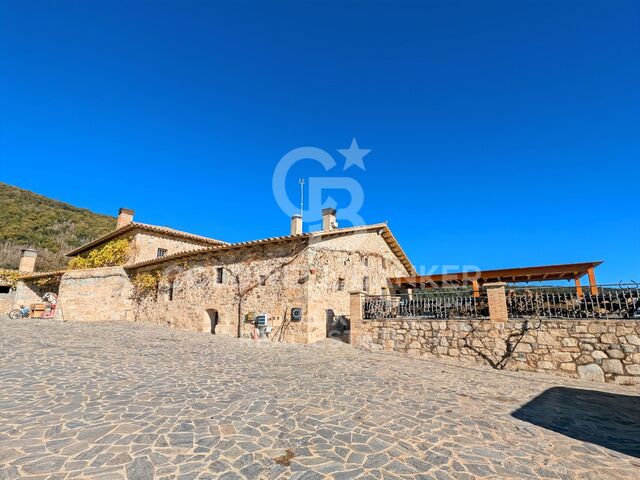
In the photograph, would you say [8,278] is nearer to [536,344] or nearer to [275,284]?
[275,284]

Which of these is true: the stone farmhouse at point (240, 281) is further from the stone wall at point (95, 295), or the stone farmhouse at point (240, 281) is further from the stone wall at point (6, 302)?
the stone wall at point (6, 302)

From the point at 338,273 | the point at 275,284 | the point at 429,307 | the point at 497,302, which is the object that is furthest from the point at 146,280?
the point at 497,302

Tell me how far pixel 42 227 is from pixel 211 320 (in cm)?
3975

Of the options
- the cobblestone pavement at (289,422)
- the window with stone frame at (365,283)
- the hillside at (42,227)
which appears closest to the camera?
the cobblestone pavement at (289,422)

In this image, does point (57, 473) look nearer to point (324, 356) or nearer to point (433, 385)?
point (433, 385)

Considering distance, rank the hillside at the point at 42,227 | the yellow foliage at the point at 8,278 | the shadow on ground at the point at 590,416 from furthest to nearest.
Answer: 1. the hillside at the point at 42,227
2. the yellow foliage at the point at 8,278
3. the shadow on ground at the point at 590,416

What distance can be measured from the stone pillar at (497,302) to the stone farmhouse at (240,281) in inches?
245

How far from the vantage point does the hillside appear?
34156 millimetres

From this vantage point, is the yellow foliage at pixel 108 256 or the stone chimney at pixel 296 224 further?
the yellow foliage at pixel 108 256

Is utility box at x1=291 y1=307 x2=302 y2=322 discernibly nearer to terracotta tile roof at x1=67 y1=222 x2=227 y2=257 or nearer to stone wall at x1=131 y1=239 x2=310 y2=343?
stone wall at x1=131 y1=239 x2=310 y2=343

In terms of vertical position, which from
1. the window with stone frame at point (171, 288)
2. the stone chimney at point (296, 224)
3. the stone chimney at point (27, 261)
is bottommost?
the window with stone frame at point (171, 288)

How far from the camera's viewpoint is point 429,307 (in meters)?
11.0

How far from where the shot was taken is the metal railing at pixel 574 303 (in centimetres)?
846

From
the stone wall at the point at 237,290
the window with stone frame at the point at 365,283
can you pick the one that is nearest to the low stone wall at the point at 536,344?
the stone wall at the point at 237,290
